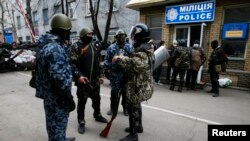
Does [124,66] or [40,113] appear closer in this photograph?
[124,66]

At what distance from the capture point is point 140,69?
9.76ft

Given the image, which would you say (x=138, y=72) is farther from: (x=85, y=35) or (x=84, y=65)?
(x=85, y=35)

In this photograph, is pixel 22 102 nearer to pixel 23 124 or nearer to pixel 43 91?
pixel 23 124

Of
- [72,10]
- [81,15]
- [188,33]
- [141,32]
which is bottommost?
[141,32]

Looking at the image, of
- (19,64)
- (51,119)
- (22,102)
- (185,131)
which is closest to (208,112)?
(185,131)

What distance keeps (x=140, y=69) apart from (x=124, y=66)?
230mm

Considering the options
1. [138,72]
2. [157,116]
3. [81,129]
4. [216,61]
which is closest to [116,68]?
[138,72]

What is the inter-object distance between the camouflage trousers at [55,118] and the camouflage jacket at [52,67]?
Answer: 11 cm

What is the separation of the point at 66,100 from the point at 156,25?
856cm

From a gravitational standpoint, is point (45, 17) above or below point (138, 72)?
above

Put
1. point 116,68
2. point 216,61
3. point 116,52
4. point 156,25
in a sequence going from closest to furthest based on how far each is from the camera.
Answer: point 116,68, point 116,52, point 216,61, point 156,25

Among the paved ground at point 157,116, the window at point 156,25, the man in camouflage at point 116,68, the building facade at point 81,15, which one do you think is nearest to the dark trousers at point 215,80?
the paved ground at point 157,116

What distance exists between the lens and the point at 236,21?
783 centimetres

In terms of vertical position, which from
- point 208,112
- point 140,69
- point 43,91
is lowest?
point 208,112
